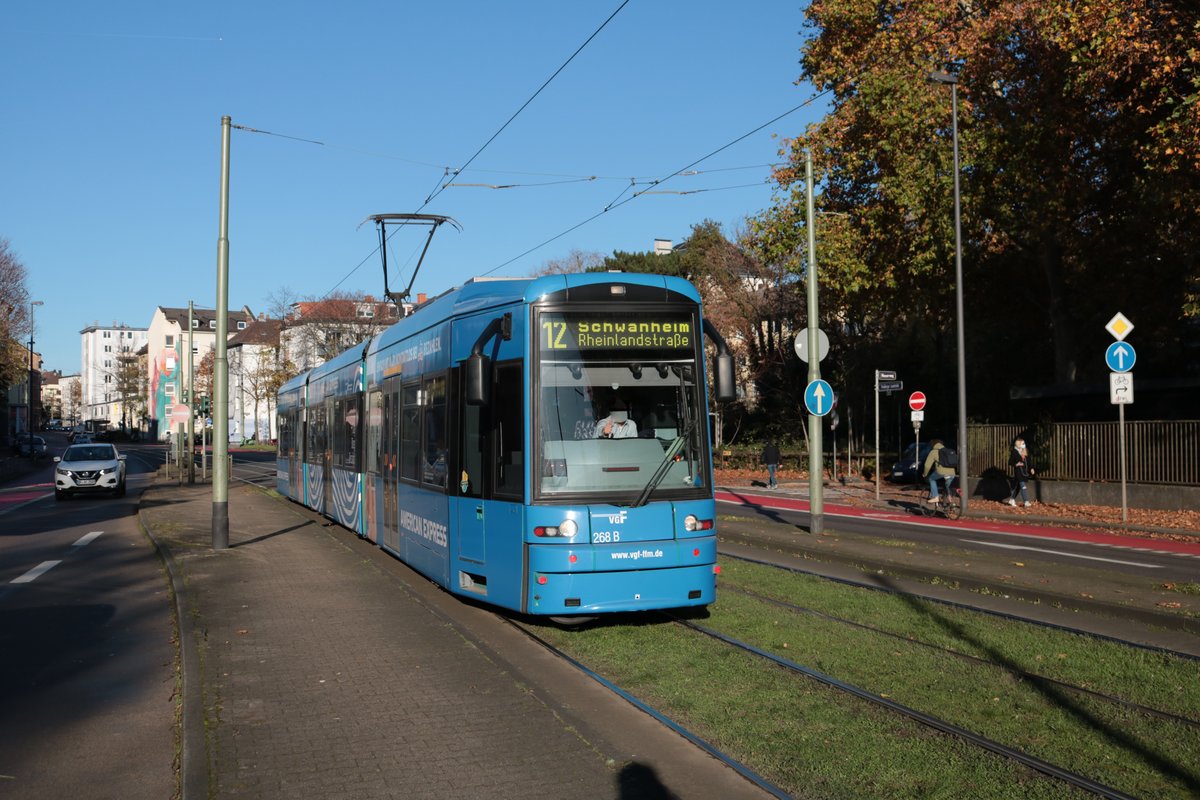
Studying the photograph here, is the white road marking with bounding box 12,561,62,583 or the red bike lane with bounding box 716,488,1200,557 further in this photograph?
the red bike lane with bounding box 716,488,1200,557

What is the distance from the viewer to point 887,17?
31719mm

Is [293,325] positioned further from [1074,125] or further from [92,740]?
[92,740]

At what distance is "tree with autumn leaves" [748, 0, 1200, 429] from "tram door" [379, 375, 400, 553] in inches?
536

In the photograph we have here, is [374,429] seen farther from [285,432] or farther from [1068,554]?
[285,432]

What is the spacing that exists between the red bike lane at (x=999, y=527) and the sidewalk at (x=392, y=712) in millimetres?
13453

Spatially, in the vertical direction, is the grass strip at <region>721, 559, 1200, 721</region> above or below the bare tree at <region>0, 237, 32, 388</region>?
below

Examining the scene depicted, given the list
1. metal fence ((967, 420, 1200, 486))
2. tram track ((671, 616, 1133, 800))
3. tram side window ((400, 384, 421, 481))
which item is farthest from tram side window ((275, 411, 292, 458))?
A: tram track ((671, 616, 1133, 800))

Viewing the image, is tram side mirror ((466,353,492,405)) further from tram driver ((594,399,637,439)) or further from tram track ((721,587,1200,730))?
tram track ((721,587,1200,730))

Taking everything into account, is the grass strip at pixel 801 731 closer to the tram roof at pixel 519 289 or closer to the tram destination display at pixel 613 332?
the tram destination display at pixel 613 332

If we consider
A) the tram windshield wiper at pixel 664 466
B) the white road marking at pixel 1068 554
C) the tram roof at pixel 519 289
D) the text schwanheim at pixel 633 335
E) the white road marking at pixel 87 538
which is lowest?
the white road marking at pixel 1068 554

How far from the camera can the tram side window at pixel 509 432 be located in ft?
31.6

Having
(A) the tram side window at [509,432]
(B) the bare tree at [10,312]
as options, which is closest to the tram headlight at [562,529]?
(A) the tram side window at [509,432]

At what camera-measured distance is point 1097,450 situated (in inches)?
1059

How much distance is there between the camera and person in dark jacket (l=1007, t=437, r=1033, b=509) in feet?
88.7
